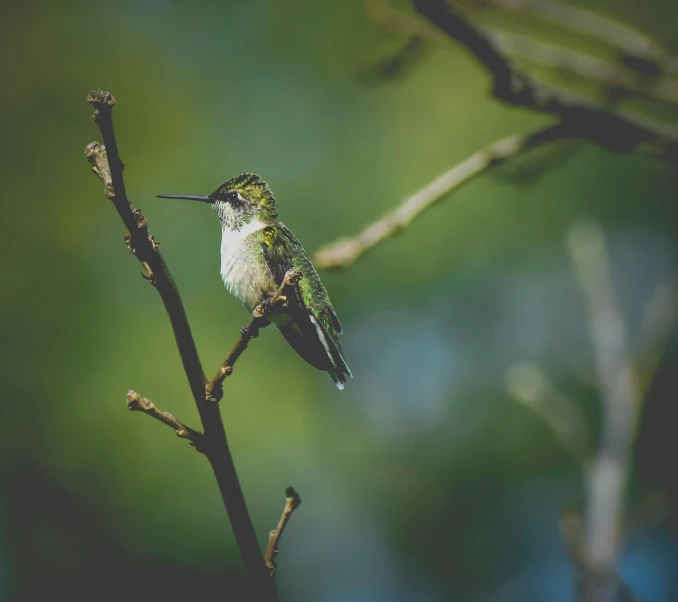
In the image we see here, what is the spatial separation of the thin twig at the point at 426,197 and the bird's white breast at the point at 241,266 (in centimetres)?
64

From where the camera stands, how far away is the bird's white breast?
2.74 metres

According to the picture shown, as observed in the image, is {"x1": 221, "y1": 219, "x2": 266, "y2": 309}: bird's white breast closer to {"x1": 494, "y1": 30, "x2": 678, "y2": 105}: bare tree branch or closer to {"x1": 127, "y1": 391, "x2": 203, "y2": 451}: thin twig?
{"x1": 127, "y1": 391, "x2": 203, "y2": 451}: thin twig

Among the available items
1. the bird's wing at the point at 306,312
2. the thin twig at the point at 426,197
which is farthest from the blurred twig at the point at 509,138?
the bird's wing at the point at 306,312

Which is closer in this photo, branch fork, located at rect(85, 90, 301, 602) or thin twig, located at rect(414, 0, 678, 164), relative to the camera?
branch fork, located at rect(85, 90, 301, 602)

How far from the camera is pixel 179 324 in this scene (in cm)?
152

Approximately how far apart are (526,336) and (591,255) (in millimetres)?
5516

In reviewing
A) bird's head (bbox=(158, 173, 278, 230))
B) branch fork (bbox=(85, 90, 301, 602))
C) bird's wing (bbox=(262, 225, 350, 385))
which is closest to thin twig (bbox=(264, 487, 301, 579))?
branch fork (bbox=(85, 90, 301, 602))

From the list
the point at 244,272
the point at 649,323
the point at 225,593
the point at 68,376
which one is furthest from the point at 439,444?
the point at 244,272

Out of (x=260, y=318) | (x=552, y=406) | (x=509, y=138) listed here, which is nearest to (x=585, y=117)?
(x=509, y=138)

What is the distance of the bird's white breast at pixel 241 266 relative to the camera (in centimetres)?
274

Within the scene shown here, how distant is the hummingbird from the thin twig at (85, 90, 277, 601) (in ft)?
2.92

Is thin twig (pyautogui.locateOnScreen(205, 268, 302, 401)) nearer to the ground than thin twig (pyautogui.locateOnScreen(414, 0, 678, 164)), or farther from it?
nearer to the ground

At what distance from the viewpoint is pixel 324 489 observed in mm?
9062

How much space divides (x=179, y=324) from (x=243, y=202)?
1.39 meters
